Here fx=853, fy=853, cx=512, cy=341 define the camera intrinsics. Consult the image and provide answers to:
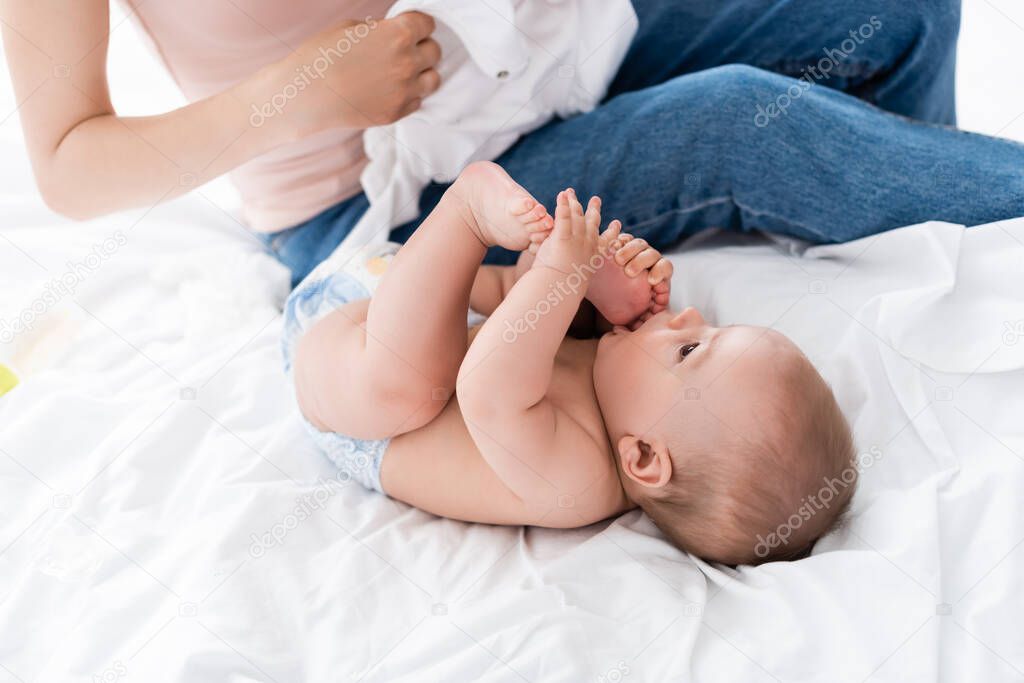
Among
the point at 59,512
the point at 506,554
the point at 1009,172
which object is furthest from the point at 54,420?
the point at 1009,172

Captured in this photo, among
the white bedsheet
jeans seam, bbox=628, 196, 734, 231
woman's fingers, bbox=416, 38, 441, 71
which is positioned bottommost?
the white bedsheet

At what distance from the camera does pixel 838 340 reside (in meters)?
1.02

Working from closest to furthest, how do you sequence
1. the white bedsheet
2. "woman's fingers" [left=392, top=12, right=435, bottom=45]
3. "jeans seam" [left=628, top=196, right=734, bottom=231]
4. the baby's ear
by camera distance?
the white bedsheet
the baby's ear
"woman's fingers" [left=392, top=12, right=435, bottom=45]
"jeans seam" [left=628, top=196, right=734, bottom=231]

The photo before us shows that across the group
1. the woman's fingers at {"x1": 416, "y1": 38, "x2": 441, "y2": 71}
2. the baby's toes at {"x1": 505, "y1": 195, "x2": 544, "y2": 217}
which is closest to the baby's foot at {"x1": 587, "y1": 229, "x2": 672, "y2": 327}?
the baby's toes at {"x1": 505, "y1": 195, "x2": 544, "y2": 217}

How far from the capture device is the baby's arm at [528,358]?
0.82 m

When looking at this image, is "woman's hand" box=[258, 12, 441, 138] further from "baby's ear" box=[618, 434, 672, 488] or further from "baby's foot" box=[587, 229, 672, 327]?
"baby's ear" box=[618, 434, 672, 488]

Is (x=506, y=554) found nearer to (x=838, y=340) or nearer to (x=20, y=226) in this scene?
(x=838, y=340)

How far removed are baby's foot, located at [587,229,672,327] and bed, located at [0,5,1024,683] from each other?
137mm

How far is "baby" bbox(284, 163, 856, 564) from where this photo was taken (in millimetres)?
843

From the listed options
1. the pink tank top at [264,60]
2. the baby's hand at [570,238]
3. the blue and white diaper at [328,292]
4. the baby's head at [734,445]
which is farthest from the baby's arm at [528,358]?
the pink tank top at [264,60]

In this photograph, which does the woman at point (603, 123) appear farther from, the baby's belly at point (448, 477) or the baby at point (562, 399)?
the baby's belly at point (448, 477)

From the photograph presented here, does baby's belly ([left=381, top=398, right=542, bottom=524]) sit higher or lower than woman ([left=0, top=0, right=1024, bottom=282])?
lower

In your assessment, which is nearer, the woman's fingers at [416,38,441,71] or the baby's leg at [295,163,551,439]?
the baby's leg at [295,163,551,439]

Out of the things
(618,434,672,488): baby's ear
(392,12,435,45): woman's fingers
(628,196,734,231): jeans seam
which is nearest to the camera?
(618,434,672,488): baby's ear
